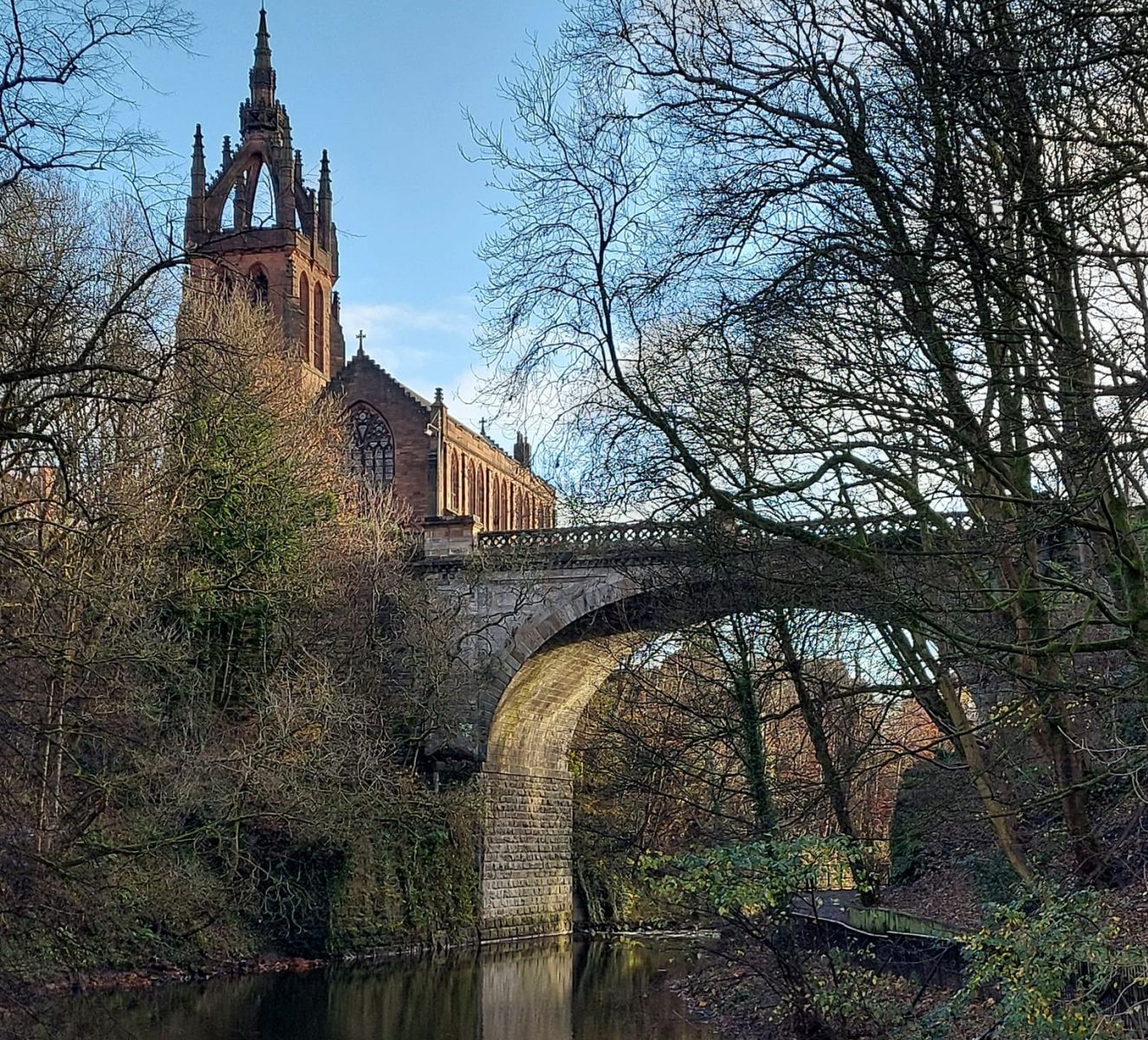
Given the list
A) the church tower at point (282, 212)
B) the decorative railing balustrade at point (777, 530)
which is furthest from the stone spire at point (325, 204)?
the decorative railing balustrade at point (777, 530)

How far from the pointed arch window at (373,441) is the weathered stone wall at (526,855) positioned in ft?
30.0

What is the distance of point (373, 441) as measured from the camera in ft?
120

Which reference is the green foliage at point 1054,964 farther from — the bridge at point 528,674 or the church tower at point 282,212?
the church tower at point 282,212

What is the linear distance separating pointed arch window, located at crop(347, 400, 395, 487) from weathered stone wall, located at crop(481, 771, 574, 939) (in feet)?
30.0

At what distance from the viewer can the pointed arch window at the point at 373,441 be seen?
1430 inches

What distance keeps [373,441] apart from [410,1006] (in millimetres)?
21086

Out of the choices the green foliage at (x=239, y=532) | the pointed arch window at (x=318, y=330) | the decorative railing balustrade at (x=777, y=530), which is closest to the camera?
the decorative railing balustrade at (x=777, y=530)

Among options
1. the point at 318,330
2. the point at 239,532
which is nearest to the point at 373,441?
the point at 318,330

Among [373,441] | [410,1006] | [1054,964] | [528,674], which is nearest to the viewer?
[1054,964]

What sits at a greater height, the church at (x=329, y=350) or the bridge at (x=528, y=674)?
the church at (x=329, y=350)

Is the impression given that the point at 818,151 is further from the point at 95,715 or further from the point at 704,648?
the point at 95,715

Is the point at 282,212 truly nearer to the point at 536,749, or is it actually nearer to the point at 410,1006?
the point at 536,749

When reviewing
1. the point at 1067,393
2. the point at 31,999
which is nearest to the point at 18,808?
the point at 31,999

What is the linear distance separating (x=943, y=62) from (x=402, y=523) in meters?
25.8
